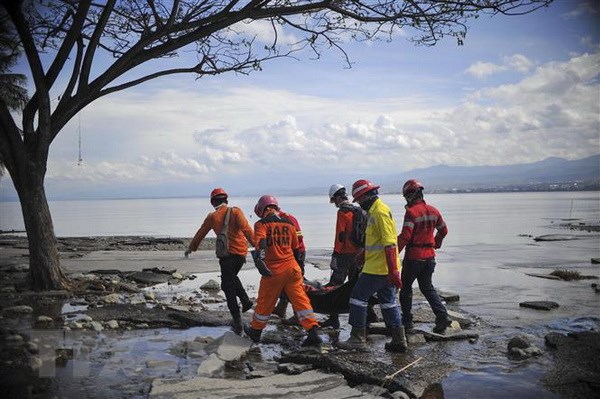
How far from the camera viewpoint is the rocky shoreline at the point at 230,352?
18.3 feet

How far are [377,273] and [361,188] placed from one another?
114 cm

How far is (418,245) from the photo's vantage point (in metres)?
8.08

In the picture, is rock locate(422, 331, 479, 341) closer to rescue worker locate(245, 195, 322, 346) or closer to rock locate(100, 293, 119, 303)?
rescue worker locate(245, 195, 322, 346)

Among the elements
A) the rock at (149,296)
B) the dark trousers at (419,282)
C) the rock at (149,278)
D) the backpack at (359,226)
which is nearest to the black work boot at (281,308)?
the backpack at (359,226)

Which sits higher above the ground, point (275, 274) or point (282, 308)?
point (275, 274)

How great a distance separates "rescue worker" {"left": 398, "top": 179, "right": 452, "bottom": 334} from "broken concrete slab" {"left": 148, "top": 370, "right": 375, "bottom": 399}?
2716 millimetres

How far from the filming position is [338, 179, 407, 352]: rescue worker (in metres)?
6.94

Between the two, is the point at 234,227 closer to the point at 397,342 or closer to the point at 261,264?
the point at 261,264

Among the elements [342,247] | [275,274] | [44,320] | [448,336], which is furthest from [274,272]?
[44,320]

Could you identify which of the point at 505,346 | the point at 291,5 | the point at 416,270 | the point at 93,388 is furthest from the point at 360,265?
the point at 291,5

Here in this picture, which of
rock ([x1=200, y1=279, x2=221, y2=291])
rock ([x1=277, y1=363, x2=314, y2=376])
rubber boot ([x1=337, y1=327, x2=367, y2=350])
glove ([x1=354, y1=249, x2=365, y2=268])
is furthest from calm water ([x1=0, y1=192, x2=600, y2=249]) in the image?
rock ([x1=277, y1=363, x2=314, y2=376])

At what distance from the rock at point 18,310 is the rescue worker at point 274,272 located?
4269 mm

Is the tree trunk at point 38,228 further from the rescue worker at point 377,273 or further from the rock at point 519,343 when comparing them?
the rock at point 519,343

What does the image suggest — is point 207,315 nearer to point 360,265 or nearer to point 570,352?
point 360,265
